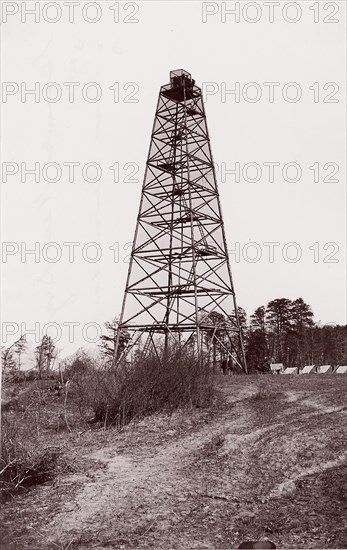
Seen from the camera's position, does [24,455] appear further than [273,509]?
Yes

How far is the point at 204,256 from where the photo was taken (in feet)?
58.6

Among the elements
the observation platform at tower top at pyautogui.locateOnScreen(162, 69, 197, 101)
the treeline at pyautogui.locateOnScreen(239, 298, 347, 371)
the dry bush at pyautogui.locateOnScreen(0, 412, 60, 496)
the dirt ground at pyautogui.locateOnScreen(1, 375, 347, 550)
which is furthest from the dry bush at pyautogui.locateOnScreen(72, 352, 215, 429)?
the treeline at pyautogui.locateOnScreen(239, 298, 347, 371)

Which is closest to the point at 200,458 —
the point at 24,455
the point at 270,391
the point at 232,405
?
the point at 24,455

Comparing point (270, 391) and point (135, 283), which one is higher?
point (135, 283)

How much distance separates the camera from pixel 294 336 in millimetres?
50375

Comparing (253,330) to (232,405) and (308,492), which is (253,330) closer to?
(232,405)

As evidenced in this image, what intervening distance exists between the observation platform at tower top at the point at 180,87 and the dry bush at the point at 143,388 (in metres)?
11.4

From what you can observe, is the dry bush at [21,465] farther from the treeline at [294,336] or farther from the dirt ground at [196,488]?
the treeline at [294,336]

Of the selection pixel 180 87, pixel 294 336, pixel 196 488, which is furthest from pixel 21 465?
pixel 294 336

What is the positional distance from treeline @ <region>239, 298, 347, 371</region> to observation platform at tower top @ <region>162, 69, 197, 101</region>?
107 feet

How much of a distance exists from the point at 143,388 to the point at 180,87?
499 inches

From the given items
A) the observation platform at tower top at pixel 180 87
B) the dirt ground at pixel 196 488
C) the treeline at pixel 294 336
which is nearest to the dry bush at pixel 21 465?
the dirt ground at pixel 196 488

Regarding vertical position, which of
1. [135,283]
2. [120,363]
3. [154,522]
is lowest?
[154,522]

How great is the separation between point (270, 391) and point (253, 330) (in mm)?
40179
